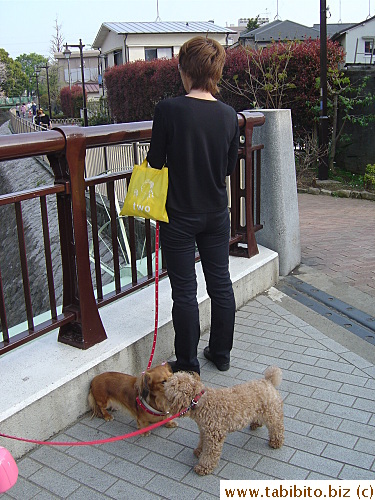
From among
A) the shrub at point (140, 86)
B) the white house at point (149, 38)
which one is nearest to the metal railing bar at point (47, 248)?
the shrub at point (140, 86)

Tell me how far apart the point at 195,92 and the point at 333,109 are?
10.6 meters

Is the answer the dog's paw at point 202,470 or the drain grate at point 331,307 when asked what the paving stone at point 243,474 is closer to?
the dog's paw at point 202,470

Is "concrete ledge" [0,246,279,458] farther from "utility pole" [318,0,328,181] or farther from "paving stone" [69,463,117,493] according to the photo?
"utility pole" [318,0,328,181]

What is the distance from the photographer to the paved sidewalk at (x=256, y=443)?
2555 mm

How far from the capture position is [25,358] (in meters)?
3.12

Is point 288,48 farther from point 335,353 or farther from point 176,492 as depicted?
point 176,492

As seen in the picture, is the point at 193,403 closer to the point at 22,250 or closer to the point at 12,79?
the point at 22,250

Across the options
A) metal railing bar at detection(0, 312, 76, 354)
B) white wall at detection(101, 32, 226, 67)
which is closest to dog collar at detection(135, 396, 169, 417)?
metal railing bar at detection(0, 312, 76, 354)

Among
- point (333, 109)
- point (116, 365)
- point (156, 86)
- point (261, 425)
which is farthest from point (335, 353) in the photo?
point (156, 86)

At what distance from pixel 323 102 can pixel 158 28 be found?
3321cm

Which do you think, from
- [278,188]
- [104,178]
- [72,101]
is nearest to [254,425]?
[104,178]

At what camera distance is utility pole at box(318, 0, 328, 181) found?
38.0 ft

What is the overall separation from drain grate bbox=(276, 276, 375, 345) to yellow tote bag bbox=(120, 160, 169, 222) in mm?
1975

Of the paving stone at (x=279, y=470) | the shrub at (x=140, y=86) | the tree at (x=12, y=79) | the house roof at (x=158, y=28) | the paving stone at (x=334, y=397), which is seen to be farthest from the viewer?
the tree at (x=12, y=79)
